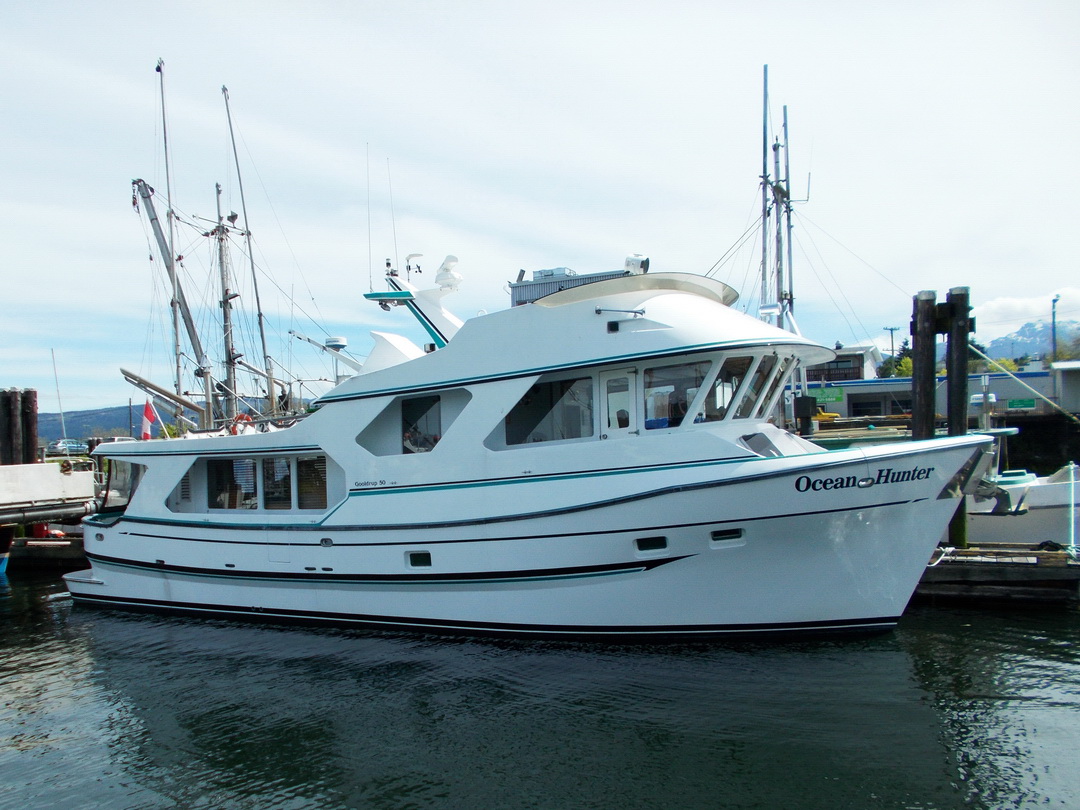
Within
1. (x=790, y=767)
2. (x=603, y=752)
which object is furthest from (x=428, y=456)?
(x=790, y=767)

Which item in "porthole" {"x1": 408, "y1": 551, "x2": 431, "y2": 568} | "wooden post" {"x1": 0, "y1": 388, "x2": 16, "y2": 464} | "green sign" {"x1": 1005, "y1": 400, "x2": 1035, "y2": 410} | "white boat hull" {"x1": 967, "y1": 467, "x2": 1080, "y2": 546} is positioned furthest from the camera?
"green sign" {"x1": 1005, "y1": 400, "x2": 1035, "y2": 410}

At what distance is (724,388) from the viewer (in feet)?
24.5

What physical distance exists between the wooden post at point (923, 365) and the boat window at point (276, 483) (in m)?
9.15

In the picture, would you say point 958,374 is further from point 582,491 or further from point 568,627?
point 568,627

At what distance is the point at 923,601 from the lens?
29.7 feet

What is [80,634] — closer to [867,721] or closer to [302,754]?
[302,754]

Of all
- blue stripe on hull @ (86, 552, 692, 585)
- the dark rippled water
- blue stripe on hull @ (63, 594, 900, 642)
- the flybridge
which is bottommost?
the dark rippled water

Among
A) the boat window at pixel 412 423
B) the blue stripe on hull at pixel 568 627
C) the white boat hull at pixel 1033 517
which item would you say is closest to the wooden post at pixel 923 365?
the white boat hull at pixel 1033 517

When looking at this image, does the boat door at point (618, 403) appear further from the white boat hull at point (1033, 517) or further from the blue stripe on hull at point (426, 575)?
the white boat hull at point (1033, 517)

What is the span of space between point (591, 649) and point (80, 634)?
24.2ft

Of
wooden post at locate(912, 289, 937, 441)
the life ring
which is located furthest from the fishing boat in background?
wooden post at locate(912, 289, 937, 441)

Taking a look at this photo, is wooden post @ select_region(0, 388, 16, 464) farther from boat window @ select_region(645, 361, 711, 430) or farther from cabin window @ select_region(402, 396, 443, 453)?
boat window @ select_region(645, 361, 711, 430)

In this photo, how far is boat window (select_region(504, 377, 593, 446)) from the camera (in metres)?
7.88

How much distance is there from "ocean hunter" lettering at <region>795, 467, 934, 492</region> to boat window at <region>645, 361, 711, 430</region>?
1439mm
